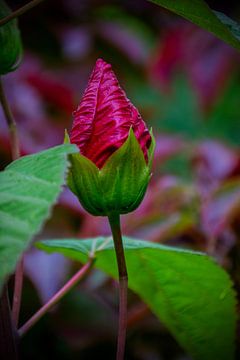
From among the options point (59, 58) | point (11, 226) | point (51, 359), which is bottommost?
point (51, 359)

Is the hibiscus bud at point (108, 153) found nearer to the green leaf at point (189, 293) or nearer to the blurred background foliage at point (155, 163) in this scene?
the green leaf at point (189, 293)

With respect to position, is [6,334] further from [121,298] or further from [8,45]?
[8,45]

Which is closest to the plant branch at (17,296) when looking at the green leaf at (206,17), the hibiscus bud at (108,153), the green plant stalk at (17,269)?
the green plant stalk at (17,269)

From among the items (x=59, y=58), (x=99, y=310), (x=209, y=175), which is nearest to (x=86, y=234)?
(x=99, y=310)

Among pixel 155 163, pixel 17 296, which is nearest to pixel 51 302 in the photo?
pixel 17 296

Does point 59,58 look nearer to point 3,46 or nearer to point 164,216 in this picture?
point 164,216

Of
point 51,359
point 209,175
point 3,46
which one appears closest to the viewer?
point 3,46

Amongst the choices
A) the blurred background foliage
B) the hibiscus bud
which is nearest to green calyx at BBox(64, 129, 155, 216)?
the hibiscus bud
